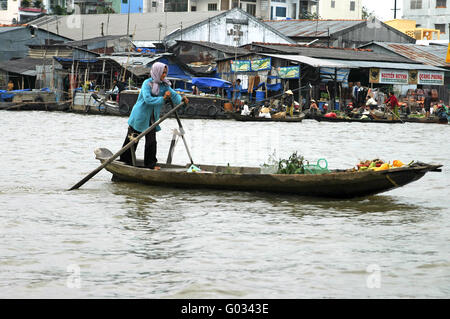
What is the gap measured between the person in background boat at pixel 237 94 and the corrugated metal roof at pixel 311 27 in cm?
934

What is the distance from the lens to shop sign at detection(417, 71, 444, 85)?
2963 cm

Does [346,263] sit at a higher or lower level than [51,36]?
lower

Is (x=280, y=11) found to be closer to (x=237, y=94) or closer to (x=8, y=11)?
(x=8, y=11)

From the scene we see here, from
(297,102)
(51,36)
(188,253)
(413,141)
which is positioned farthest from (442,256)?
(51,36)

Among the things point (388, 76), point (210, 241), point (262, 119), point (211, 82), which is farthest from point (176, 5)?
point (210, 241)

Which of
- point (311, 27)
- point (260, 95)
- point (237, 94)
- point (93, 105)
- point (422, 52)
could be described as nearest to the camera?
point (93, 105)

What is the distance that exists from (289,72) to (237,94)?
2.57m

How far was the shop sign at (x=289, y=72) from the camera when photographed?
26.6 meters

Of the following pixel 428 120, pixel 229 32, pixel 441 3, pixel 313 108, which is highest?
pixel 441 3

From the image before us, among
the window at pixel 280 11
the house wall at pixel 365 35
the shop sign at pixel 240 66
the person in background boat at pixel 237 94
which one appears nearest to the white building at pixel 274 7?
the window at pixel 280 11

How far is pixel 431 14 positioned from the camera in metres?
49.7
